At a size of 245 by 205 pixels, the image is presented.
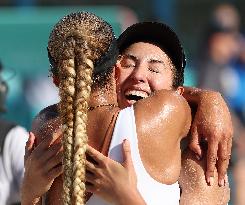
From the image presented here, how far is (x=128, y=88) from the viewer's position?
3.88 metres

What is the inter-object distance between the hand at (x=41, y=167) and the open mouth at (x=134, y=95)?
0.50 metres

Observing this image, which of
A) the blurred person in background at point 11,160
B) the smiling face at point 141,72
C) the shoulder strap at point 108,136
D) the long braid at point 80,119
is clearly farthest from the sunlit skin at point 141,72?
the blurred person in background at point 11,160

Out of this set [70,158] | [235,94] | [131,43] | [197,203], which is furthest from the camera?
[235,94]

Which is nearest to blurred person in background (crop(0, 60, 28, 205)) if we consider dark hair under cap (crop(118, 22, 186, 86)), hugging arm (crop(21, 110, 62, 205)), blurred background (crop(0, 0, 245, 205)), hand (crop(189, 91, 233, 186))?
dark hair under cap (crop(118, 22, 186, 86))

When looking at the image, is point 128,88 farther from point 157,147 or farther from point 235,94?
point 235,94

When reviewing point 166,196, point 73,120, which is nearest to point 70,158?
point 73,120

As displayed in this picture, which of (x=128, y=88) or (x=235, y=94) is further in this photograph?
(x=235, y=94)

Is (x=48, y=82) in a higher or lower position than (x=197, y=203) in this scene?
higher

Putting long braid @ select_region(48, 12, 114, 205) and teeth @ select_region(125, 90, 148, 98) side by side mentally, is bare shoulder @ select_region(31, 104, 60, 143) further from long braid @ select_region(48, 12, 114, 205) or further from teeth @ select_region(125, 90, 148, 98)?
teeth @ select_region(125, 90, 148, 98)

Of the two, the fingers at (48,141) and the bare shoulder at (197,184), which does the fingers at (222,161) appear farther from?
the fingers at (48,141)

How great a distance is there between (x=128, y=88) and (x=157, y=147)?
0.57 meters

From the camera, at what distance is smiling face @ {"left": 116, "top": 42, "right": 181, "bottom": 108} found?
3865 millimetres

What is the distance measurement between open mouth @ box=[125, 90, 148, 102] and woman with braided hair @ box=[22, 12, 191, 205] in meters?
0.38

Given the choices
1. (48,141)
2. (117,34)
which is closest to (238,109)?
(117,34)
